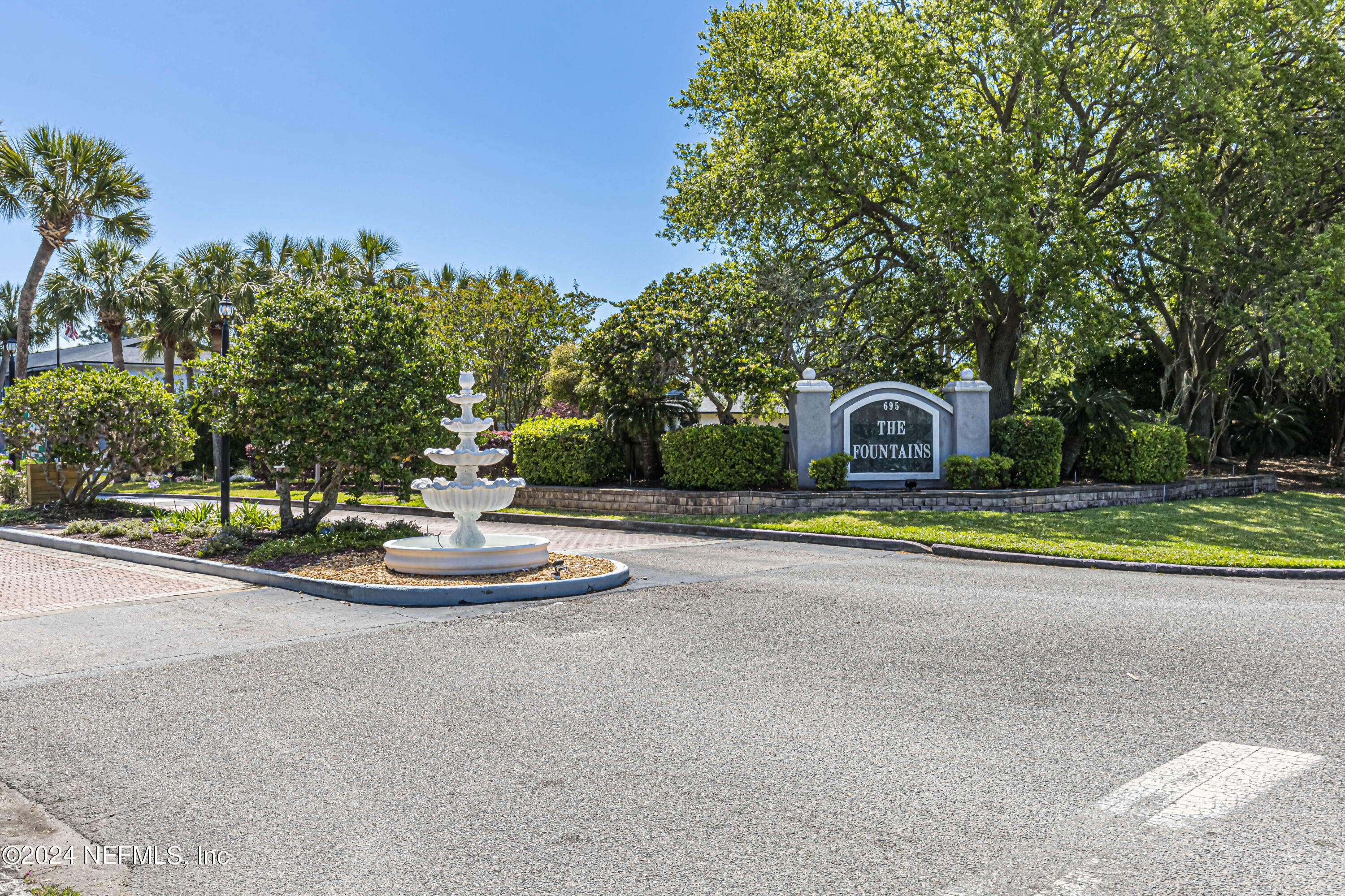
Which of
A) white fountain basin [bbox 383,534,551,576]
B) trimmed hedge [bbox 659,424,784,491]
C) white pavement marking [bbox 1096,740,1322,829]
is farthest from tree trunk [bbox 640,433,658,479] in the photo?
white pavement marking [bbox 1096,740,1322,829]

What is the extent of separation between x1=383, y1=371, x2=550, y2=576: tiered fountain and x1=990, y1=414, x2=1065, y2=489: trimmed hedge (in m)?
11.1

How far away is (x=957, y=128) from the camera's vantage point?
731 inches

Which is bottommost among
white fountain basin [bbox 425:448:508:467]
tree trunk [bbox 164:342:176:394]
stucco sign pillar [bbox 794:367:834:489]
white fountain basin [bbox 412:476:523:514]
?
white fountain basin [bbox 412:476:523:514]

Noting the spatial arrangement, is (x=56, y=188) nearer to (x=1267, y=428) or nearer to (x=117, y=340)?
(x=117, y=340)

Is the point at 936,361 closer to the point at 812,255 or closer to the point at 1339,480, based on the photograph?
the point at 812,255

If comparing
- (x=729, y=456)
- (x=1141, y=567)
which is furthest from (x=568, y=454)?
(x=1141, y=567)

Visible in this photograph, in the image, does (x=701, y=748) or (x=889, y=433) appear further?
(x=889, y=433)

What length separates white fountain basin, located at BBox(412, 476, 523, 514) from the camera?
10.5 m

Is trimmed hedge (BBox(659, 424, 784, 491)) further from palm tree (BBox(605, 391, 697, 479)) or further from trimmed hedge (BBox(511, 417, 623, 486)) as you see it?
trimmed hedge (BBox(511, 417, 623, 486))

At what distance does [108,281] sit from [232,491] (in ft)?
43.0

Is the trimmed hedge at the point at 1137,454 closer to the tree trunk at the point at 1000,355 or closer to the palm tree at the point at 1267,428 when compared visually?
the tree trunk at the point at 1000,355

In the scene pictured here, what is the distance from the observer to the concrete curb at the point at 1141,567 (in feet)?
33.9

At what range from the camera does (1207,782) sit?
13.6 feet

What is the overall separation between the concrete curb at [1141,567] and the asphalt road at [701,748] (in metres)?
2.21
